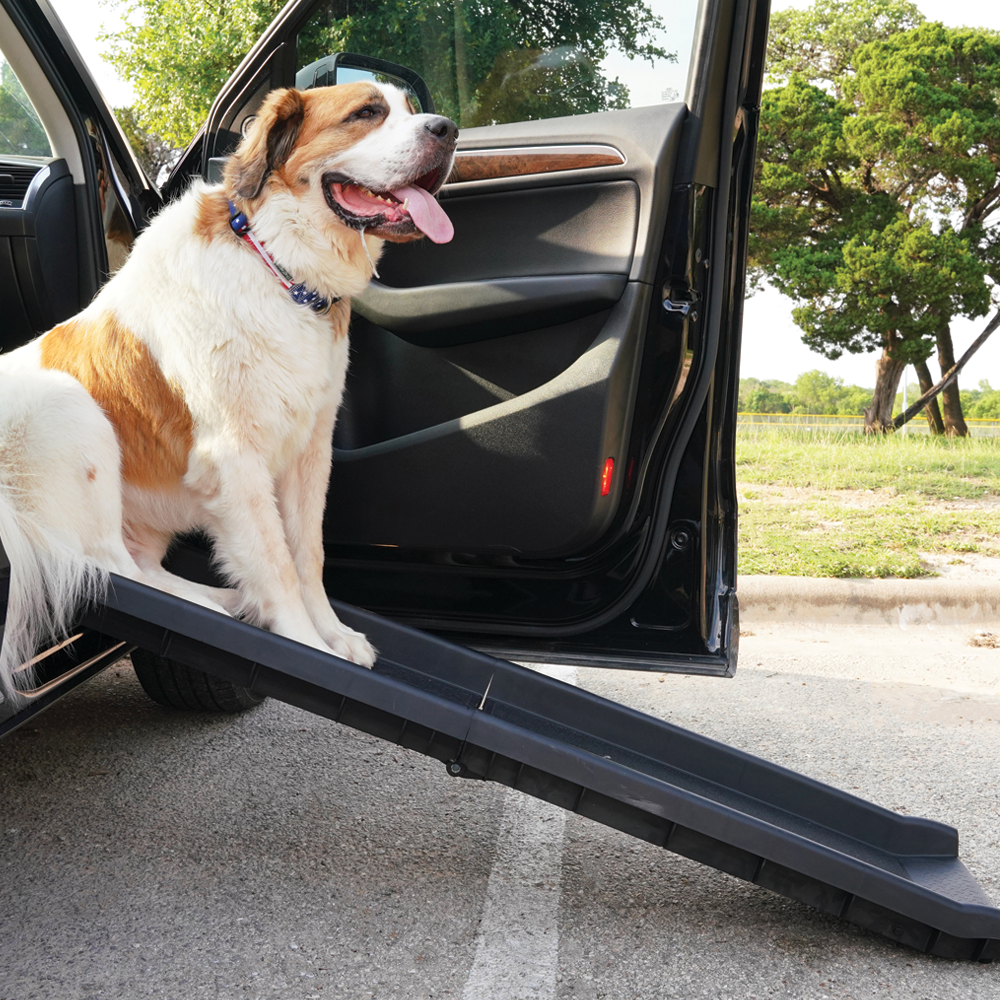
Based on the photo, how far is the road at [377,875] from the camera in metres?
1.89

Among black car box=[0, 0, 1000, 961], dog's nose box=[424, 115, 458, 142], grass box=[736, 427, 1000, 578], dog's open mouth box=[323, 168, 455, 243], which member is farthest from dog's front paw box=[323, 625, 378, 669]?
grass box=[736, 427, 1000, 578]

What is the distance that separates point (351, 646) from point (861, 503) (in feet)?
20.5

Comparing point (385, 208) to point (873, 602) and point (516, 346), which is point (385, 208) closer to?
point (516, 346)

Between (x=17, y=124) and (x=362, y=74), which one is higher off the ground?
(x=362, y=74)

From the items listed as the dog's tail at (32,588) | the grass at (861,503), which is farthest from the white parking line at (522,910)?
the grass at (861,503)

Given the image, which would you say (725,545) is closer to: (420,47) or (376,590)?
(376,590)

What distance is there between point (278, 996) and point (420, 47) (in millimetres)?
2415

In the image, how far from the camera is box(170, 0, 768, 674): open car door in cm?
241

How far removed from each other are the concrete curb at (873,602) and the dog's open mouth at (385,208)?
142 inches

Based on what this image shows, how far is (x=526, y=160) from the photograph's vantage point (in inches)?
101

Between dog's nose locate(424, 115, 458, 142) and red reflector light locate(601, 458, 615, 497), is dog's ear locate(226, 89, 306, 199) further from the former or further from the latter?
red reflector light locate(601, 458, 615, 497)

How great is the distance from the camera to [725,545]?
2674 mm

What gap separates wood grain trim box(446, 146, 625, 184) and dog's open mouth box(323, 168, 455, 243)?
33cm

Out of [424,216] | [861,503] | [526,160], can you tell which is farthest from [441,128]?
[861,503]
